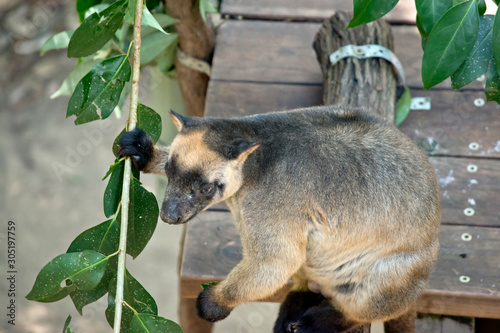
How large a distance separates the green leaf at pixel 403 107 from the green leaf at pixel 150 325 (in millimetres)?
2167

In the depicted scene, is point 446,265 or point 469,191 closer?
point 446,265

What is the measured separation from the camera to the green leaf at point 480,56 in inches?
106

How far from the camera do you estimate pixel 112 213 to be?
2.85 m

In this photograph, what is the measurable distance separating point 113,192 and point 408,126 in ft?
7.03

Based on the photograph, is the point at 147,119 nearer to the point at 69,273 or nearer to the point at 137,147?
the point at 137,147

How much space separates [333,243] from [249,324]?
488 cm

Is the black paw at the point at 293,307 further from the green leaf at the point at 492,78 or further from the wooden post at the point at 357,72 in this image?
the green leaf at the point at 492,78

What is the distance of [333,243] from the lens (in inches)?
117

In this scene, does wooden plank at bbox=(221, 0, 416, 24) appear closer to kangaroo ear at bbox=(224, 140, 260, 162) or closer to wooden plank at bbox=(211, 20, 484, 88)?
wooden plank at bbox=(211, 20, 484, 88)

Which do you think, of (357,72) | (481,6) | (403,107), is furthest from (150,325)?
(403,107)

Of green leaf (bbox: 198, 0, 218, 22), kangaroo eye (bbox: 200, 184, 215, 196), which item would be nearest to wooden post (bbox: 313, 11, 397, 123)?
green leaf (bbox: 198, 0, 218, 22)

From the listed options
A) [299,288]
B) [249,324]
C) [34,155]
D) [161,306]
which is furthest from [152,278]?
[299,288]
